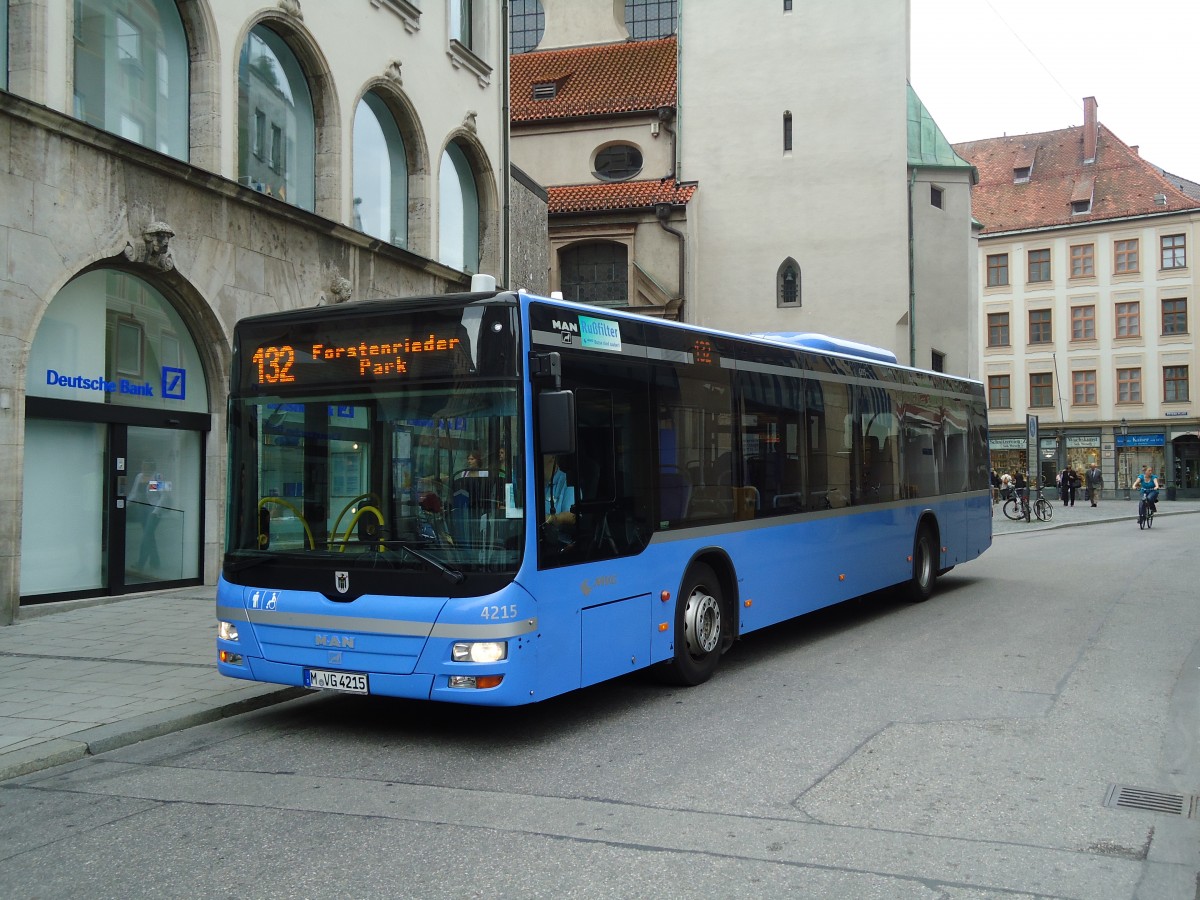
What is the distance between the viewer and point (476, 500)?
22.0 ft

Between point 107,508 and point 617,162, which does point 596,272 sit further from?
point 107,508

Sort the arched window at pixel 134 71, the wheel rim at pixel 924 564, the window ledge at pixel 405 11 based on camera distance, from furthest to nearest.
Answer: the window ledge at pixel 405 11 → the wheel rim at pixel 924 564 → the arched window at pixel 134 71

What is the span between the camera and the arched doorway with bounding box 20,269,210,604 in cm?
1280

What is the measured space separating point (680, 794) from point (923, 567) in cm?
878

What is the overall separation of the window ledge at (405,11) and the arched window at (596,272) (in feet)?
58.0

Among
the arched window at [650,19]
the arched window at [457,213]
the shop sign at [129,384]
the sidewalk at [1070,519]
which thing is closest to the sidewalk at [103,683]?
the shop sign at [129,384]

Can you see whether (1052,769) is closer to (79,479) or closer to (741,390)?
(741,390)

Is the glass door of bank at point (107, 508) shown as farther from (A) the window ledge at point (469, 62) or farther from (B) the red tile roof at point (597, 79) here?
(B) the red tile roof at point (597, 79)

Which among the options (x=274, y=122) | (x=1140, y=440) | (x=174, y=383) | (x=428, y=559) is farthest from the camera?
(x=1140, y=440)

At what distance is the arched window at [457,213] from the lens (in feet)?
71.3

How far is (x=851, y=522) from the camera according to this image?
11.6 meters

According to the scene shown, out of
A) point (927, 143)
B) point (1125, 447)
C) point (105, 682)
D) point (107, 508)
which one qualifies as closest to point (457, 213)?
point (107, 508)

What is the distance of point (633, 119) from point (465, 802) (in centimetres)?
3562

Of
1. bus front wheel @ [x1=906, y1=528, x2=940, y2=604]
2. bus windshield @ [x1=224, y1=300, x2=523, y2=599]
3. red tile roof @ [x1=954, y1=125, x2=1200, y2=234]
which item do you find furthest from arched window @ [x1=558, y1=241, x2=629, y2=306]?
red tile roof @ [x1=954, y1=125, x2=1200, y2=234]
